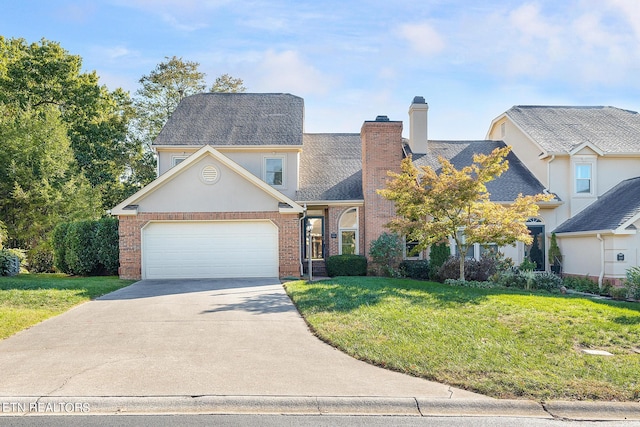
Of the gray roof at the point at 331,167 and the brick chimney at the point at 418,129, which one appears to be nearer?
the gray roof at the point at 331,167

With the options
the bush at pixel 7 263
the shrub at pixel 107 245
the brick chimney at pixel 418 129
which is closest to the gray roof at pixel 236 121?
the shrub at pixel 107 245

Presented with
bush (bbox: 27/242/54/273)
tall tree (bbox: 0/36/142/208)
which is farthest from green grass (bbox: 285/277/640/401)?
tall tree (bbox: 0/36/142/208)

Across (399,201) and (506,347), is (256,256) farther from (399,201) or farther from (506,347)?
(506,347)

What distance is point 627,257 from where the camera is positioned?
17188 mm

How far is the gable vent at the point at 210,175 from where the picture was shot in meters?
18.6

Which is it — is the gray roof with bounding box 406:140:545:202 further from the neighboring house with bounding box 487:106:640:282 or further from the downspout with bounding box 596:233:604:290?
the downspout with bounding box 596:233:604:290

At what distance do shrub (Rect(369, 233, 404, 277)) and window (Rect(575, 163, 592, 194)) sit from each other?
8.36 meters

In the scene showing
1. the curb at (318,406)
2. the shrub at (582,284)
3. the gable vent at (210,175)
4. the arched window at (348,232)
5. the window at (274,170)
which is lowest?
the shrub at (582,284)

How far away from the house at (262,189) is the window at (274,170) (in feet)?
0.14

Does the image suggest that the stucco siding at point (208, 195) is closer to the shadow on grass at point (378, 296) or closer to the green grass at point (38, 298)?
the green grass at point (38, 298)

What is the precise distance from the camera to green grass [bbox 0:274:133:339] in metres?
10.2

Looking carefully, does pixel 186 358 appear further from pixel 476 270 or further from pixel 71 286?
pixel 476 270

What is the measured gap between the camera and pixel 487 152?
2506cm

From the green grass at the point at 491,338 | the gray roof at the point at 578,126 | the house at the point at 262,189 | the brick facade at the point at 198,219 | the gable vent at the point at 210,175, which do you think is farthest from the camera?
the gray roof at the point at 578,126
